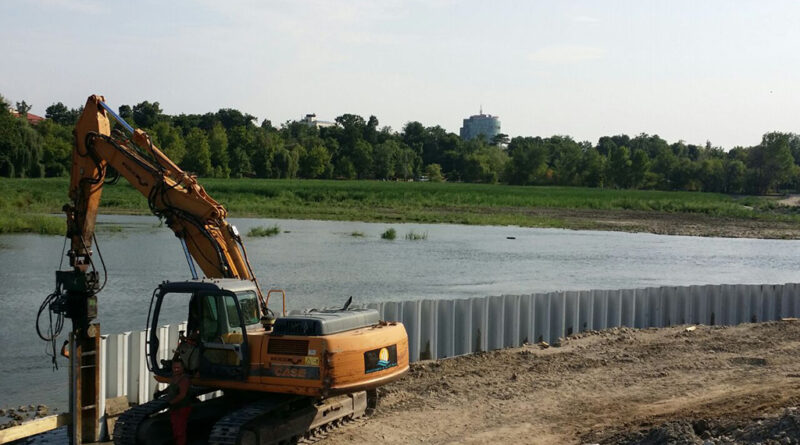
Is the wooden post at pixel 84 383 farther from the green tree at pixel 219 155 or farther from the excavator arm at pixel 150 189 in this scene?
the green tree at pixel 219 155

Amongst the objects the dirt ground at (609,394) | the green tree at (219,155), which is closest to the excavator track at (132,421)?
the dirt ground at (609,394)

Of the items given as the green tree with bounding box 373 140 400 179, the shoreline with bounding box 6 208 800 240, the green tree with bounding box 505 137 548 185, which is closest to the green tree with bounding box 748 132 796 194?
the green tree with bounding box 505 137 548 185

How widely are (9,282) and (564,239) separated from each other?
3319 centimetres

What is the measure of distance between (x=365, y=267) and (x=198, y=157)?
77398mm

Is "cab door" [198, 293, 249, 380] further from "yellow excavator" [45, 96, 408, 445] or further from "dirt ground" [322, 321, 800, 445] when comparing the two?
"dirt ground" [322, 321, 800, 445]

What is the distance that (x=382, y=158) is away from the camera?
14350cm

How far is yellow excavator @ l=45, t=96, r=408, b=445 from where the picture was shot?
37.7 ft

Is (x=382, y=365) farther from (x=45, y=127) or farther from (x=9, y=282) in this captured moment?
(x=45, y=127)

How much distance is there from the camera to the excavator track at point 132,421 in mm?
11352

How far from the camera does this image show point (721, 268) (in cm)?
4053

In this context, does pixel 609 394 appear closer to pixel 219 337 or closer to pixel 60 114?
pixel 219 337

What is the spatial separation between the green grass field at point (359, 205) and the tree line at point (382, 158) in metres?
15.7

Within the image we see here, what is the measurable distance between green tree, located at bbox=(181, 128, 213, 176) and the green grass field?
18678mm

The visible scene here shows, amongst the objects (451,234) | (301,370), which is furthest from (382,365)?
(451,234)
